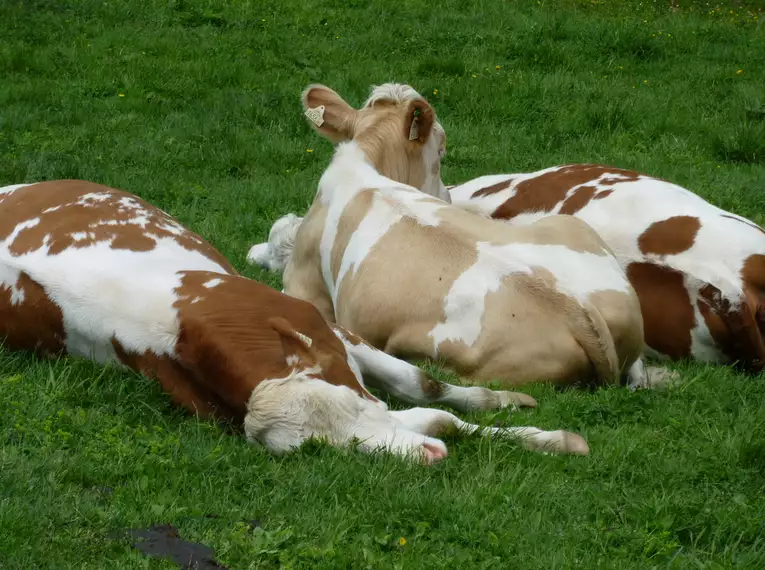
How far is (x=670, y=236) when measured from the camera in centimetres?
652

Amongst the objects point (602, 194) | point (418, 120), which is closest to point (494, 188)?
point (418, 120)

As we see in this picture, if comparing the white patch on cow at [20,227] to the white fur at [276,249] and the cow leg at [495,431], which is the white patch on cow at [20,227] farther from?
the cow leg at [495,431]

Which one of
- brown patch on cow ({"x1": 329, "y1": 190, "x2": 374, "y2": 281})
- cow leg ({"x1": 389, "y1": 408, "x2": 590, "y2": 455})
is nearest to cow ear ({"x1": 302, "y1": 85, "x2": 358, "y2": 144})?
brown patch on cow ({"x1": 329, "y1": 190, "x2": 374, "y2": 281})

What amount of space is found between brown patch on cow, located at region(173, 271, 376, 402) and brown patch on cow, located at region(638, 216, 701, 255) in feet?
7.72

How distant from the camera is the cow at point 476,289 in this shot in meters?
5.56

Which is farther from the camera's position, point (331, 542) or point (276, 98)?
point (276, 98)

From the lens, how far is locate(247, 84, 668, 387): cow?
556cm

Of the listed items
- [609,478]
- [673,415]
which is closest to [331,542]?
[609,478]

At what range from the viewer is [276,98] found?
11.3m

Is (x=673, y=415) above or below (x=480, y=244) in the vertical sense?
below

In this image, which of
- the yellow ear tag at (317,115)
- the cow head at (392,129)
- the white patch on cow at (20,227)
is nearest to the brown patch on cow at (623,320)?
the cow head at (392,129)

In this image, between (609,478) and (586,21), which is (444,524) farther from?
(586,21)

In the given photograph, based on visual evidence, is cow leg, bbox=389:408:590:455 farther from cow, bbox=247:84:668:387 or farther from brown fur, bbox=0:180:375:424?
cow, bbox=247:84:668:387

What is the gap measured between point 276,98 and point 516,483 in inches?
299
